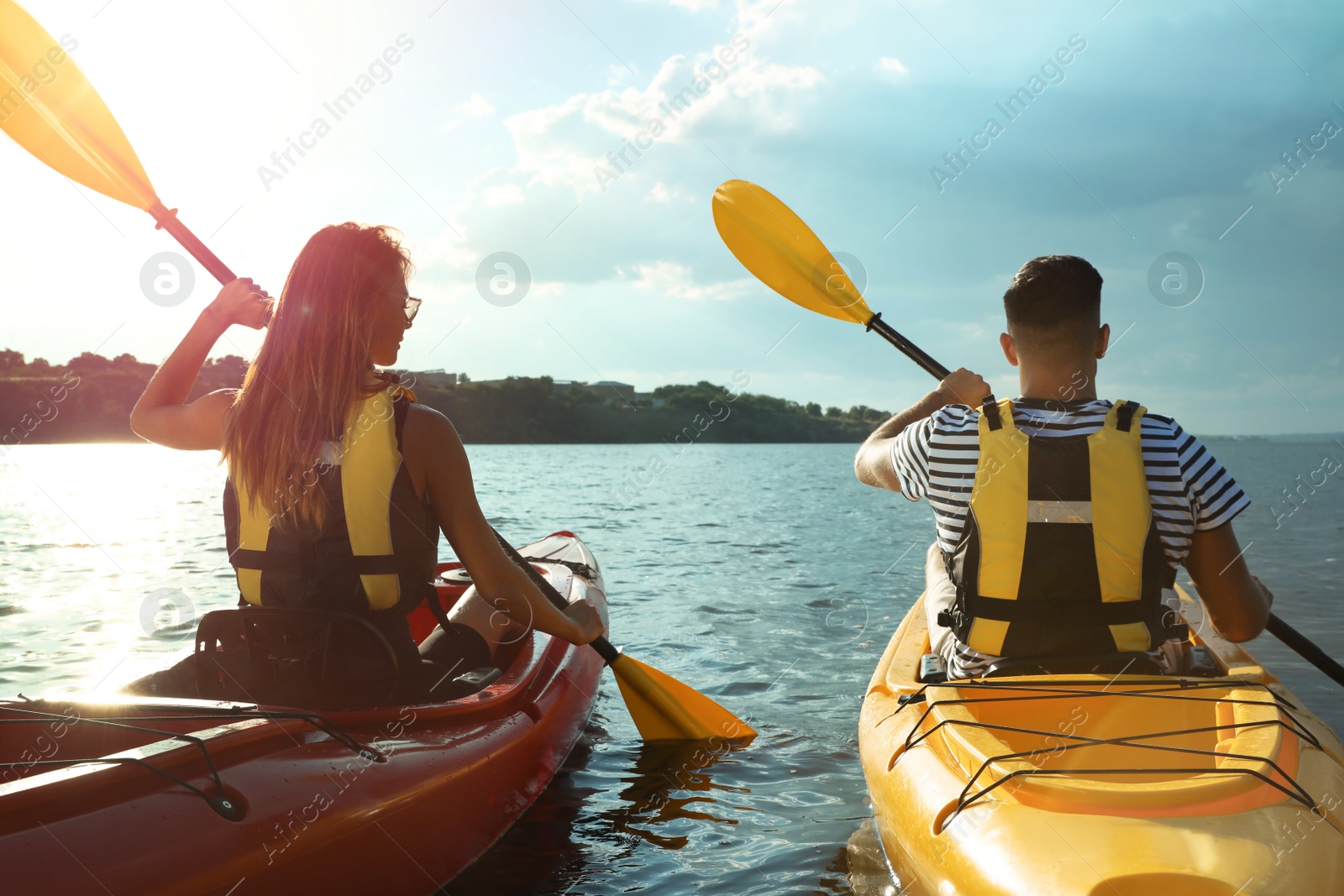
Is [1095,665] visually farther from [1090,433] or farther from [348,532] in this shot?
[348,532]

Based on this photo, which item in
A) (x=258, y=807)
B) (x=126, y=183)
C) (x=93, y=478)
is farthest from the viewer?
(x=93, y=478)

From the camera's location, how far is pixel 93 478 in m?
29.0

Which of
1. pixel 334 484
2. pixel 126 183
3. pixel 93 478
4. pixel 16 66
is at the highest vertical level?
pixel 16 66

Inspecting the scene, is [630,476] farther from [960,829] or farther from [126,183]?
[960,829]

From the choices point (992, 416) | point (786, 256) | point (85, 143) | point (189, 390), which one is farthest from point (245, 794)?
point (786, 256)

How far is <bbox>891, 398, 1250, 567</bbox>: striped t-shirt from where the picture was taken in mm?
2404

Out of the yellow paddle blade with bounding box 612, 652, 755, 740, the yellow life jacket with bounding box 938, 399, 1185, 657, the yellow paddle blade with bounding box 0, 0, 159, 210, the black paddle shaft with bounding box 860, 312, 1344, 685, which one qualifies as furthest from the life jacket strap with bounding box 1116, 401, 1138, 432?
the yellow paddle blade with bounding box 0, 0, 159, 210

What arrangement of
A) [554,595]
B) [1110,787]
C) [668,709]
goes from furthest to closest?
[668,709], [554,595], [1110,787]

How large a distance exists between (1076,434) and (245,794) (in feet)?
7.41

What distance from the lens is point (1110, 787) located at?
2.00 meters

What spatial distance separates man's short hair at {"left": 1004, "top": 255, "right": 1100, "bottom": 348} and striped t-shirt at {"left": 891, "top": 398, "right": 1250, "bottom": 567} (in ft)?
0.61

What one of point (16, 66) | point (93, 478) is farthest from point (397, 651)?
point (93, 478)

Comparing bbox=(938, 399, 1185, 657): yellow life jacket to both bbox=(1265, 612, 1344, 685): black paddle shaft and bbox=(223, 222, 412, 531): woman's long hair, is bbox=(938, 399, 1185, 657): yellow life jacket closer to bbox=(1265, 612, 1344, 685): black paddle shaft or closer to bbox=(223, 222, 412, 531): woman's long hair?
bbox=(1265, 612, 1344, 685): black paddle shaft

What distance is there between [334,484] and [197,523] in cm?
1350
